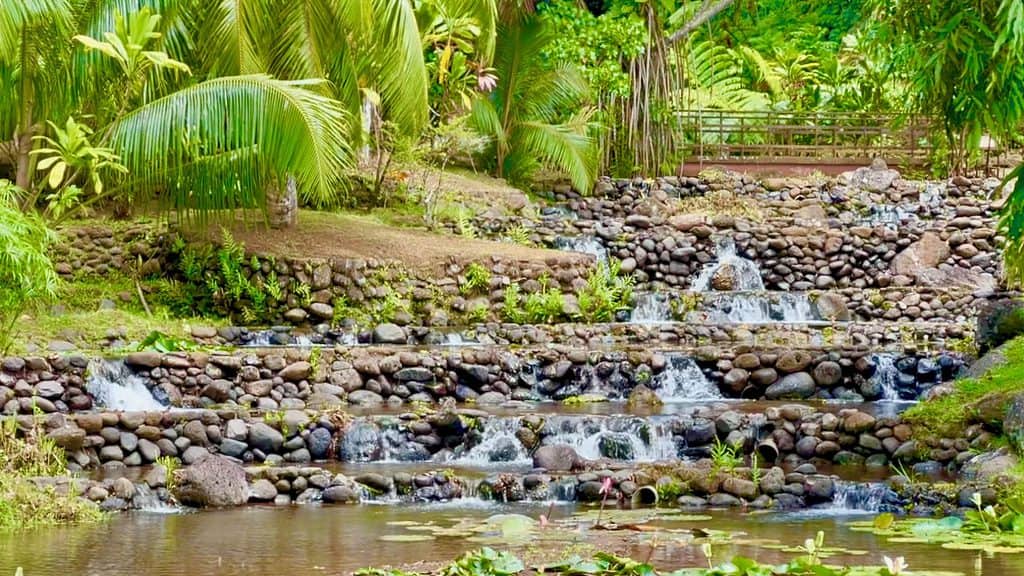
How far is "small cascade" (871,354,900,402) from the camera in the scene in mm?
16250

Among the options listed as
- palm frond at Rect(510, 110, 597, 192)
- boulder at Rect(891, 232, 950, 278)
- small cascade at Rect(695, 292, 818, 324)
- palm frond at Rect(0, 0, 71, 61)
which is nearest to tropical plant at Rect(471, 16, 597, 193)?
palm frond at Rect(510, 110, 597, 192)

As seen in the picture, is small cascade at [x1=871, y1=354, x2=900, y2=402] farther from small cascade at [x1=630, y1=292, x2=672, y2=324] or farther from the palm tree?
the palm tree

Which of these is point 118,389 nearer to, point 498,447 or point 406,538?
point 498,447

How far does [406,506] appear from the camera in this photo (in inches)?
444

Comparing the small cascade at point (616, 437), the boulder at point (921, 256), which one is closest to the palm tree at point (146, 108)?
the small cascade at point (616, 437)

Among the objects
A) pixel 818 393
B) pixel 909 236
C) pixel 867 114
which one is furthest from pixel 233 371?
pixel 867 114

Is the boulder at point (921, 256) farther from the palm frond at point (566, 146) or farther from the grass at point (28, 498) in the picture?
the grass at point (28, 498)

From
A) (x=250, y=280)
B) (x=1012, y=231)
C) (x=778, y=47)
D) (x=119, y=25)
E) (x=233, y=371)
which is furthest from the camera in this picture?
(x=778, y=47)

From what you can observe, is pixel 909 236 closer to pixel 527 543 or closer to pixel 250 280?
pixel 250 280

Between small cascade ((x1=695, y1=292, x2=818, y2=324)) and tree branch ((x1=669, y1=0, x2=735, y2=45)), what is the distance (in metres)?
8.14

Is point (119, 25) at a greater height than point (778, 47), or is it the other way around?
point (778, 47)

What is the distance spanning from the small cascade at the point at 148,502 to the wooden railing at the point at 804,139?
16.6 meters

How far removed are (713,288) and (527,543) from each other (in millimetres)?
12989

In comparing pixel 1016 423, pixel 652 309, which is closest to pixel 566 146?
pixel 652 309
